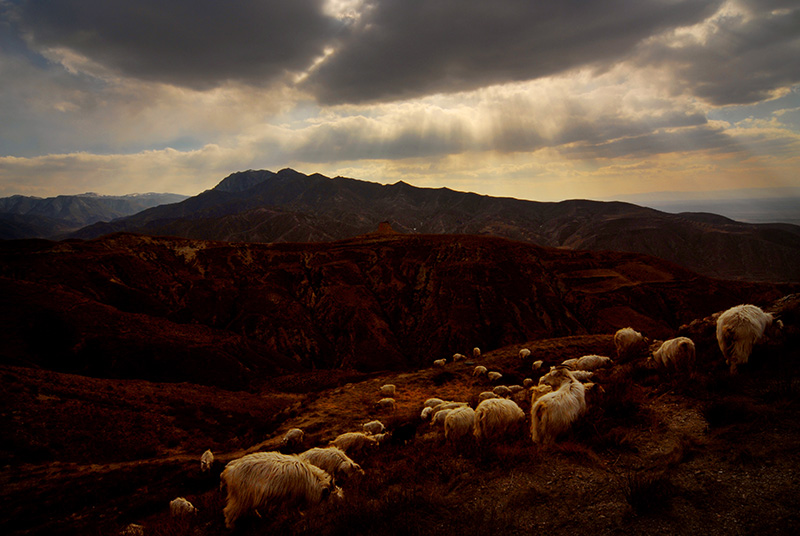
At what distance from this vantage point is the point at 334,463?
924 centimetres

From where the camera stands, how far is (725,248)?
502 feet

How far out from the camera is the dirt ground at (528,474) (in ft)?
15.9

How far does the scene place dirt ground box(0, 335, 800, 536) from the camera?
15.9 ft

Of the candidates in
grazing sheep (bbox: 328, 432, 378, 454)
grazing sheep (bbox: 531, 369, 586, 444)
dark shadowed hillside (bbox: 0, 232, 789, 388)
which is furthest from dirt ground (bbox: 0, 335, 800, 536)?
dark shadowed hillside (bbox: 0, 232, 789, 388)

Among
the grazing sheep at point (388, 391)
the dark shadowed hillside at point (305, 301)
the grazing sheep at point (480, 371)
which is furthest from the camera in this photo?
the dark shadowed hillside at point (305, 301)

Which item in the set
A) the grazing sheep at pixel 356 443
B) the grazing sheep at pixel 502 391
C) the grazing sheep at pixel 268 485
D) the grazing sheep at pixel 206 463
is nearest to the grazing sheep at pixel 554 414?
the grazing sheep at pixel 268 485

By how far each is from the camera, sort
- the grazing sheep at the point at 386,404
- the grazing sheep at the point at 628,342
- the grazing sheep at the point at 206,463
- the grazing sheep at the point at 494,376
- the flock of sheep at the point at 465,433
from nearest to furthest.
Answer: the flock of sheep at the point at 465,433 → the grazing sheep at the point at 206,463 → the grazing sheep at the point at 628,342 → the grazing sheep at the point at 386,404 → the grazing sheep at the point at 494,376

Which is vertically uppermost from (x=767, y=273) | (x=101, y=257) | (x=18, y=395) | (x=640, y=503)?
(x=101, y=257)

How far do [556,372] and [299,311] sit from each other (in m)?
43.1

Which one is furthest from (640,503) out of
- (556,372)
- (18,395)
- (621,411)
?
(18,395)

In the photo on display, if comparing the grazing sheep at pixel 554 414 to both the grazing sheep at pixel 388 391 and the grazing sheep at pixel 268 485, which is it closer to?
the grazing sheep at pixel 268 485

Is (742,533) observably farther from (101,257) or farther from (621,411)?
(101,257)

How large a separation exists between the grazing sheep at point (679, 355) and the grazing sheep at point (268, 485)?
9.93 m

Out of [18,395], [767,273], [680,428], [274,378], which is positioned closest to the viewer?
[680,428]
